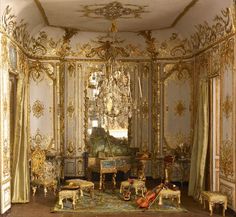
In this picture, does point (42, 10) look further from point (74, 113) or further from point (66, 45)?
point (74, 113)

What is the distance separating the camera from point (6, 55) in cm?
731

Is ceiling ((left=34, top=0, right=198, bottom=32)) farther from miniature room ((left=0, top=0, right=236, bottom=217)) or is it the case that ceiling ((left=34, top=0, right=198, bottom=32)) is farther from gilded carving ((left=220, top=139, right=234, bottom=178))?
gilded carving ((left=220, top=139, right=234, bottom=178))

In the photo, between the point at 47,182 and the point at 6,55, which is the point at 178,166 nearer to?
the point at 47,182

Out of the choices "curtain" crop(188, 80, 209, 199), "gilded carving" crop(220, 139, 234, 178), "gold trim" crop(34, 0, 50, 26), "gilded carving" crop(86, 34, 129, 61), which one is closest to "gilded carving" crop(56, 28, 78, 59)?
"gilded carving" crop(86, 34, 129, 61)

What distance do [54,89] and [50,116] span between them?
693 mm

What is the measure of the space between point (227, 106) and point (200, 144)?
1.28 meters

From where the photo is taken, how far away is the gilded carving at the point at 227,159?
7.26 m

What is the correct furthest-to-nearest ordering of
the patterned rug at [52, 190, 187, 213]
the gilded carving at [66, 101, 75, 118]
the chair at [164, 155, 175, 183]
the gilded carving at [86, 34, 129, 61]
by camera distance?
the gilded carving at [66, 101, 75, 118] → the gilded carving at [86, 34, 129, 61] → the chair at [164, 155, 175, 183] → the patterned rug at [52, 190, 187, 213]

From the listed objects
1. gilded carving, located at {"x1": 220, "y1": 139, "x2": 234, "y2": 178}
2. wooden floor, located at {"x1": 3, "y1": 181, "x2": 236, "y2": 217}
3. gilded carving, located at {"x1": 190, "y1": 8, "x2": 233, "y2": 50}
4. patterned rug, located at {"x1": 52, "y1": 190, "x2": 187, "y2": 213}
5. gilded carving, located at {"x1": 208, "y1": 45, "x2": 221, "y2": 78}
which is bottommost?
wooden floor, located at {"x1": 3, "y1": 181, "x2": 236, "y2": 217}

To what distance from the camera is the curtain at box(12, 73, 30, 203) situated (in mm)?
8023

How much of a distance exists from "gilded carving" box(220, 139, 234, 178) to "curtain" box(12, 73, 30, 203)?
3820mm

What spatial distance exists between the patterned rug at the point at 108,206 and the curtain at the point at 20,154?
0.81 m

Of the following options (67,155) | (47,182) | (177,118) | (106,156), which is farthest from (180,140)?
(47,182)

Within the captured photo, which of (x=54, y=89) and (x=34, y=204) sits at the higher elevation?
(x=54, y=89)
